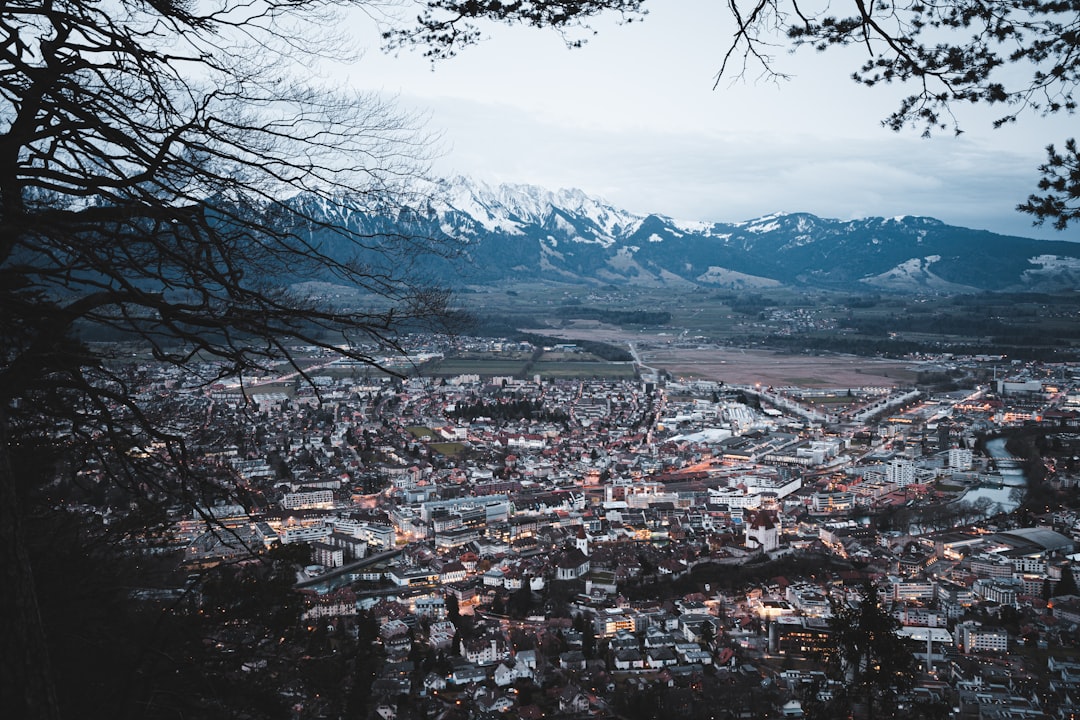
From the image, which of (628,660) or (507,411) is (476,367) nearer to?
(507,411)

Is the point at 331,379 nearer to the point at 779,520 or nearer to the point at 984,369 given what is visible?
the point at 779,520

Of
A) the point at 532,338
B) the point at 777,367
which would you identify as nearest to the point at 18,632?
the point at 777,367

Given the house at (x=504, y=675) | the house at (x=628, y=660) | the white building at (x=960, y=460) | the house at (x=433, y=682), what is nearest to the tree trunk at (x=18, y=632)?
the house at (x=433, y=682)

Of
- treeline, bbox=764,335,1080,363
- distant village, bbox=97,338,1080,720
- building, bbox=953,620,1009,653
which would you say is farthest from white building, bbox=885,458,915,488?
treeline, bbox=764,335,1080,363

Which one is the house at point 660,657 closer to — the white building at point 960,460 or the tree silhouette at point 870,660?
the tree silhouette at point 870,660

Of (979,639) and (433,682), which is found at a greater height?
(433,682)

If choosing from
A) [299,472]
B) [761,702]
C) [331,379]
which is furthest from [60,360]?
[331,379]

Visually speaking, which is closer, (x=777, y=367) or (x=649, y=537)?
(x=649, y=537)
